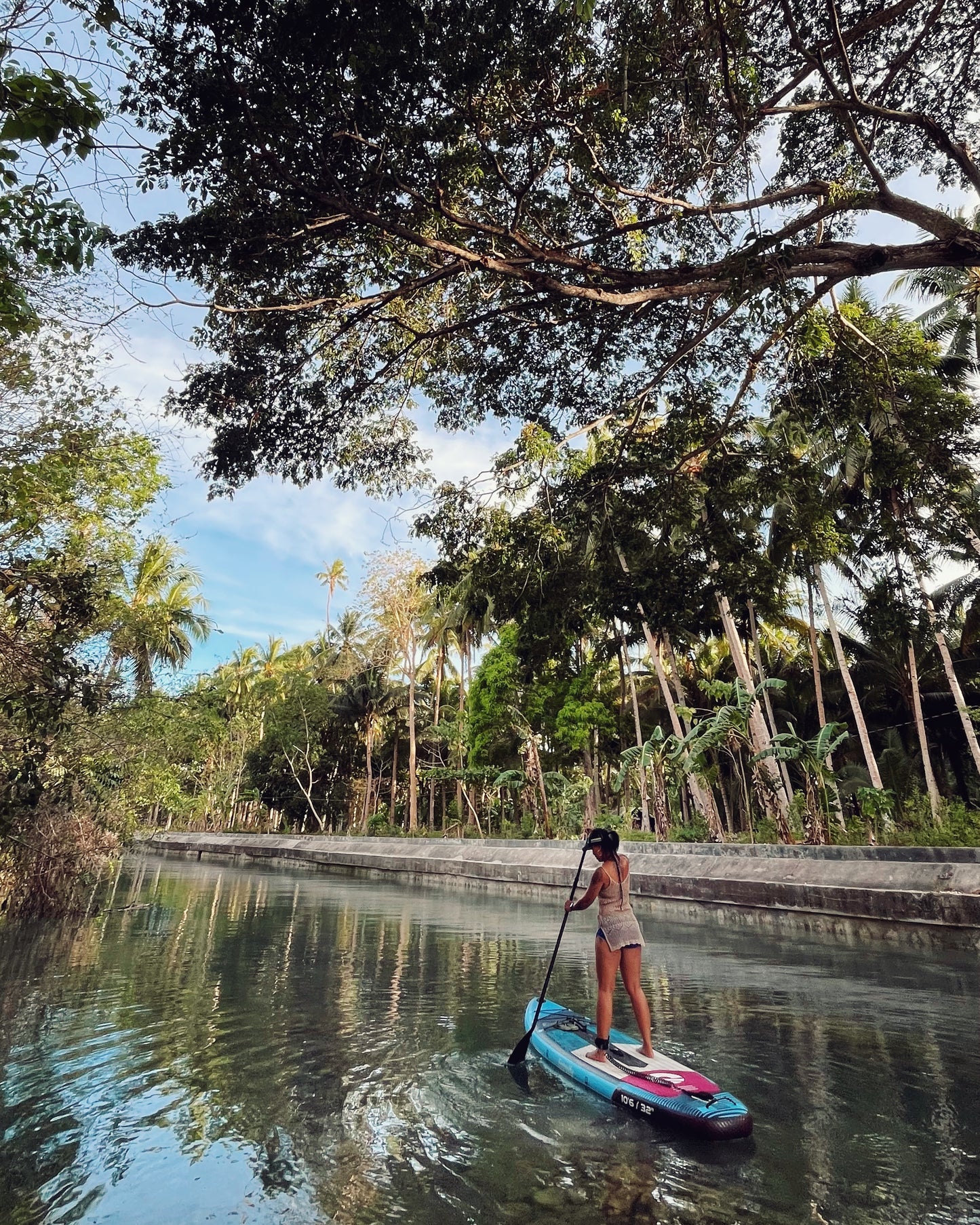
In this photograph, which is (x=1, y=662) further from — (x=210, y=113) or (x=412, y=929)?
(x=412, y=929)

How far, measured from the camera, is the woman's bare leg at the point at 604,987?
5.30 metres

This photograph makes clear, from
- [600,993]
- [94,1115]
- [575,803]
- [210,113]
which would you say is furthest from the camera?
[575,803]

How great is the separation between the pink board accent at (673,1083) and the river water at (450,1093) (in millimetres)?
213

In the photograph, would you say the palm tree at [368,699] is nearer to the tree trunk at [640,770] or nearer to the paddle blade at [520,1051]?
the tree trunk at [640,770]

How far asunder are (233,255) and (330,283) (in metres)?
1.53

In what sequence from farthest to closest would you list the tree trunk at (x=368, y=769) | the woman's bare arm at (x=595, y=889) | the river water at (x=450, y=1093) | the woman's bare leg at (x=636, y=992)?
the tree trunk at (x=368, y=769) < the woman's bare arm at (x=595, y=889) < the woman's bare leg at (x=636, y=992) < the river water at (x=450, y=1093)

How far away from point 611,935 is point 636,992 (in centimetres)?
43

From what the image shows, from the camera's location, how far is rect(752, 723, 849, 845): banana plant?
54.7 feet

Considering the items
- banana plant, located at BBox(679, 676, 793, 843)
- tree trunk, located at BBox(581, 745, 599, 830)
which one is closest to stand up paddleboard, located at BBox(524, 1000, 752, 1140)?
banana plant, located at BBox(679, 676, 793, 843)

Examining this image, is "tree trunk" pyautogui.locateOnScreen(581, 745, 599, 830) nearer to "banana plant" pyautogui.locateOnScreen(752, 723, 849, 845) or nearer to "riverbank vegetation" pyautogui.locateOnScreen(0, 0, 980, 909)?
"banana plant" pyautogui.locateOnScreen(752, 723, 849, 845)

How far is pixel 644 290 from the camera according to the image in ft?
25.2

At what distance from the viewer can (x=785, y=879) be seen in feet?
A: 46.2

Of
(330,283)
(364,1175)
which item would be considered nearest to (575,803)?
(330,283)

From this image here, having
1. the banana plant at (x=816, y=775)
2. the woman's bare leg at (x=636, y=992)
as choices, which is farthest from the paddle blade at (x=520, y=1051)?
the banana plant at (x=816, y=775)
